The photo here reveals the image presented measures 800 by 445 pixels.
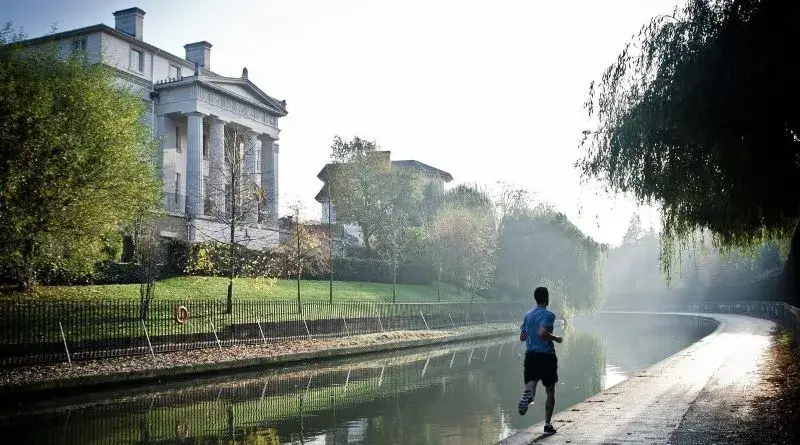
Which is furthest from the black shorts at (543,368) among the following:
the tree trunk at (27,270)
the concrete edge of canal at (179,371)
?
the tree trunk at (27,270)

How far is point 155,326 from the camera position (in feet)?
81.0

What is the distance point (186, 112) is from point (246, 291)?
1798 centimetres

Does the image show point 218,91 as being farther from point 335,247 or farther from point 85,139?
point 85,139

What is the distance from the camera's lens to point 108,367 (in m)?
20.4

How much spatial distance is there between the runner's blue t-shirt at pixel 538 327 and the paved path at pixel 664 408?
1246 mm

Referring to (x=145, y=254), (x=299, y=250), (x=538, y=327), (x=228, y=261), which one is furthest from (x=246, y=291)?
(x=538, y=327)

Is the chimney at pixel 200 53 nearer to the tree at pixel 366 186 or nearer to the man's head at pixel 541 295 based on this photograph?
the tree at pixel 366 186

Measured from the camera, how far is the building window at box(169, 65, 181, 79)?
5306 cm

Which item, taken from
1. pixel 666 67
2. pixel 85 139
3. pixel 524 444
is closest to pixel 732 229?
pixel 666 67

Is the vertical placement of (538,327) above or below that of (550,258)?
below

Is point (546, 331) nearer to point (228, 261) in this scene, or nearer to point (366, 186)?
point (228, 261)

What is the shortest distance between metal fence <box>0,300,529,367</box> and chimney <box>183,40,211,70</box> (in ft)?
95.0

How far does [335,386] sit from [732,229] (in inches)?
445

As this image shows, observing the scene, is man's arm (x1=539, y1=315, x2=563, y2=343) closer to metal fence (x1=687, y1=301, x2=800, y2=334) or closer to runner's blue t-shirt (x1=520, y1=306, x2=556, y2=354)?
runner's blue t-shirt (x1=520, y1=306, x2=556, y2=354)
